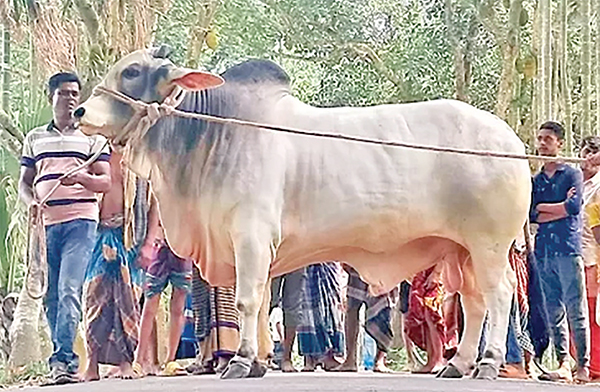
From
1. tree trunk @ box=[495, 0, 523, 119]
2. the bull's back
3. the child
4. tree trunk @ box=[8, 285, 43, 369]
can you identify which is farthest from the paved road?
tree trunk @ box=[495, 0, 523, 119]

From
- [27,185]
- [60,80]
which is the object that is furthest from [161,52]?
[27,185]

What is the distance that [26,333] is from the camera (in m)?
9.12

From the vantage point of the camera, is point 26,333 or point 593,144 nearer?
point 593,144

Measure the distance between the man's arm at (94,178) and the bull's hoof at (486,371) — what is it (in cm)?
214

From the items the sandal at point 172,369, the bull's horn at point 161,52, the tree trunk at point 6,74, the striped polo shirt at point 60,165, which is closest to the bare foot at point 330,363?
the sandal at point 172,369

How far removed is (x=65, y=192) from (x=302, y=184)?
1.31 m

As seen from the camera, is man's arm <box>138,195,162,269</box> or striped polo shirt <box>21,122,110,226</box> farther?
man's arm <box>138,195,162,269</box>

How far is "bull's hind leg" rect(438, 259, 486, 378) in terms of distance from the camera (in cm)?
561

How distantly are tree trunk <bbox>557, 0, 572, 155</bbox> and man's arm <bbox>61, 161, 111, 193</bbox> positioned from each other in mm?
6261

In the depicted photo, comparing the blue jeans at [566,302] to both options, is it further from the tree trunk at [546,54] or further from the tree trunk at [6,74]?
the tree trunk at [6,74]

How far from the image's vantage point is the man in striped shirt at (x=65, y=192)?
566cm

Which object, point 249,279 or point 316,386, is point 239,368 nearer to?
point 249,279

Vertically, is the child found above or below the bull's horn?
below

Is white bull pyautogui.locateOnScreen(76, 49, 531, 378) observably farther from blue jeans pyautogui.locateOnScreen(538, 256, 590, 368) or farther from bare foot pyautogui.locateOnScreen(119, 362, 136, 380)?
bare foot pyautogui.locateOnScreen(119, 362, 136, 380)
